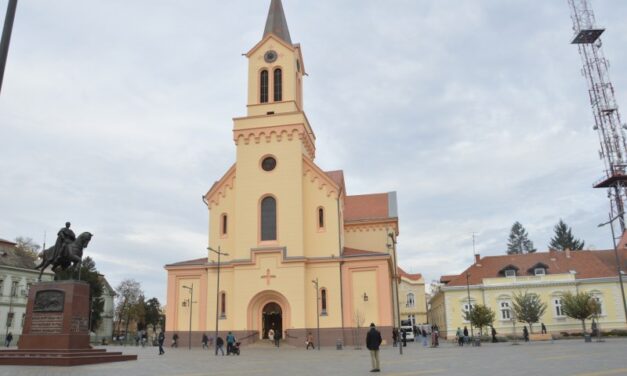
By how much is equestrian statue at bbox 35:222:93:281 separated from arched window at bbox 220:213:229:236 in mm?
19438

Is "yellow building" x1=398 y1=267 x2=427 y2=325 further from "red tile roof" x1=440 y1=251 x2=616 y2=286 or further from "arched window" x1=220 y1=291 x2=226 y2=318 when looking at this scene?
"arched window" x1=220 y1=291 x2=226 y2=318

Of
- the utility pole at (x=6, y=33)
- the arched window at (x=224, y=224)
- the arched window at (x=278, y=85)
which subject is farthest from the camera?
the arched window at (x=278, y=85)

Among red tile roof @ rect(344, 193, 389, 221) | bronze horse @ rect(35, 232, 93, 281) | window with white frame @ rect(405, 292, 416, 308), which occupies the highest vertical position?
red tile roof @ rect(344, 193, 389, 221)

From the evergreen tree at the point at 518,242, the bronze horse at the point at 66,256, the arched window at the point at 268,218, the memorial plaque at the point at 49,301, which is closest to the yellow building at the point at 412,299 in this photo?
Answer: the evergreen tree at the point at 518,242

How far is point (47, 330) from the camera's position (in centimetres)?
2128

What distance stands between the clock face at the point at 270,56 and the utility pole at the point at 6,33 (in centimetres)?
3677

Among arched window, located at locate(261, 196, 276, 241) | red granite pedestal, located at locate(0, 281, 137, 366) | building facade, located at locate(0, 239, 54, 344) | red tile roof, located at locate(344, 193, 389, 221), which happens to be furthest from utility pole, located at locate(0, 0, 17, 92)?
building facade, located at locate(0, 239, 54, 344)

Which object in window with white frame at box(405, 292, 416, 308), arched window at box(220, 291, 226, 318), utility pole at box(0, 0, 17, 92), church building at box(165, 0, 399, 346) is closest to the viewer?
utility pole at box(0, 0, 17, 92)

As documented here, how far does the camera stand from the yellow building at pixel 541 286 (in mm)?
51000

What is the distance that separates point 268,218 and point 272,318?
7.76m

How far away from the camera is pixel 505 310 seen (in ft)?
175

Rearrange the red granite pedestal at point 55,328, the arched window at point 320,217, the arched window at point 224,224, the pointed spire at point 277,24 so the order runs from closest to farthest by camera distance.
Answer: the red granite pedestal at point 55,328 < the arched window at point 320,217 < the arched window at point 224,224 < the pointed spire at point 277,24

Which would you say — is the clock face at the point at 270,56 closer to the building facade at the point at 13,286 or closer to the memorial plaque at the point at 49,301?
the memorial plaque at the point at 49,301

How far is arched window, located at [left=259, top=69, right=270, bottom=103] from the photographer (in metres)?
45.2
